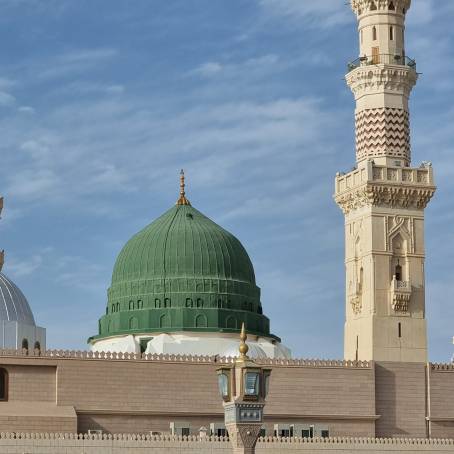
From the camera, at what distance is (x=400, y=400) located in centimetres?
4066

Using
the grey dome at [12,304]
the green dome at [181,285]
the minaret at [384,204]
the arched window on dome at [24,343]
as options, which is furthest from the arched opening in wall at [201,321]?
the arched window on dome at [24,343]

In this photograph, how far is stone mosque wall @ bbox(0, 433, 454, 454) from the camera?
35.0 m

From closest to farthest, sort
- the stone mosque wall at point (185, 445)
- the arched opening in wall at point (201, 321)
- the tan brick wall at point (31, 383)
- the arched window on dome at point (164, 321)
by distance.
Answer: the stone mosque wall at point (185, 445)
the tan brick wall at point (31, 383)
the arched window on dome at point (164, 321)
the arched opening in wall at point (201, 321)

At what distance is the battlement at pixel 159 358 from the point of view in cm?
3750

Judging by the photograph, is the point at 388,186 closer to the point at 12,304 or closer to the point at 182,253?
the point at 182,253

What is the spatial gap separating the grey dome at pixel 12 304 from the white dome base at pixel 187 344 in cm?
391

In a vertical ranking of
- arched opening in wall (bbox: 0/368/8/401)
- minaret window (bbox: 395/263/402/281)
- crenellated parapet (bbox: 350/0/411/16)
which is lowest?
arched opening in wall (bbox: 0/368/8/401)

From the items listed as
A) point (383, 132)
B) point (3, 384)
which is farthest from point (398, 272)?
point (3, 384)

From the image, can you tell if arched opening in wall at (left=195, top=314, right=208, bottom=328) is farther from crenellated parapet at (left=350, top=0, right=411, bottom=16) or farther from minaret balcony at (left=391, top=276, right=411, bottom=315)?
crenellated parapet at (left=350, top=0, right=411, bottom=16)

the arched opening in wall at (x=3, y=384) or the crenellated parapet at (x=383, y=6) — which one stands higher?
the crenellated parapet at (x=383, y=6)

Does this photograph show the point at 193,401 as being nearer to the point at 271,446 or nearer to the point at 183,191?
the point at 271,446

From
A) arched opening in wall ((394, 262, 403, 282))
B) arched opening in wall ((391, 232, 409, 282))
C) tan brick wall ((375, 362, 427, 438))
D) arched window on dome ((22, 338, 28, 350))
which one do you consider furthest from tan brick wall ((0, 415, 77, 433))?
arched opening in wall ((391, 232, 409, 282))

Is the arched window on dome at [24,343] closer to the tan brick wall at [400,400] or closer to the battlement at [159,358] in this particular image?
the battlement at [159,358]

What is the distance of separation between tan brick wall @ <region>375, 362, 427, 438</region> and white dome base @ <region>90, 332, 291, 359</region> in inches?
198
